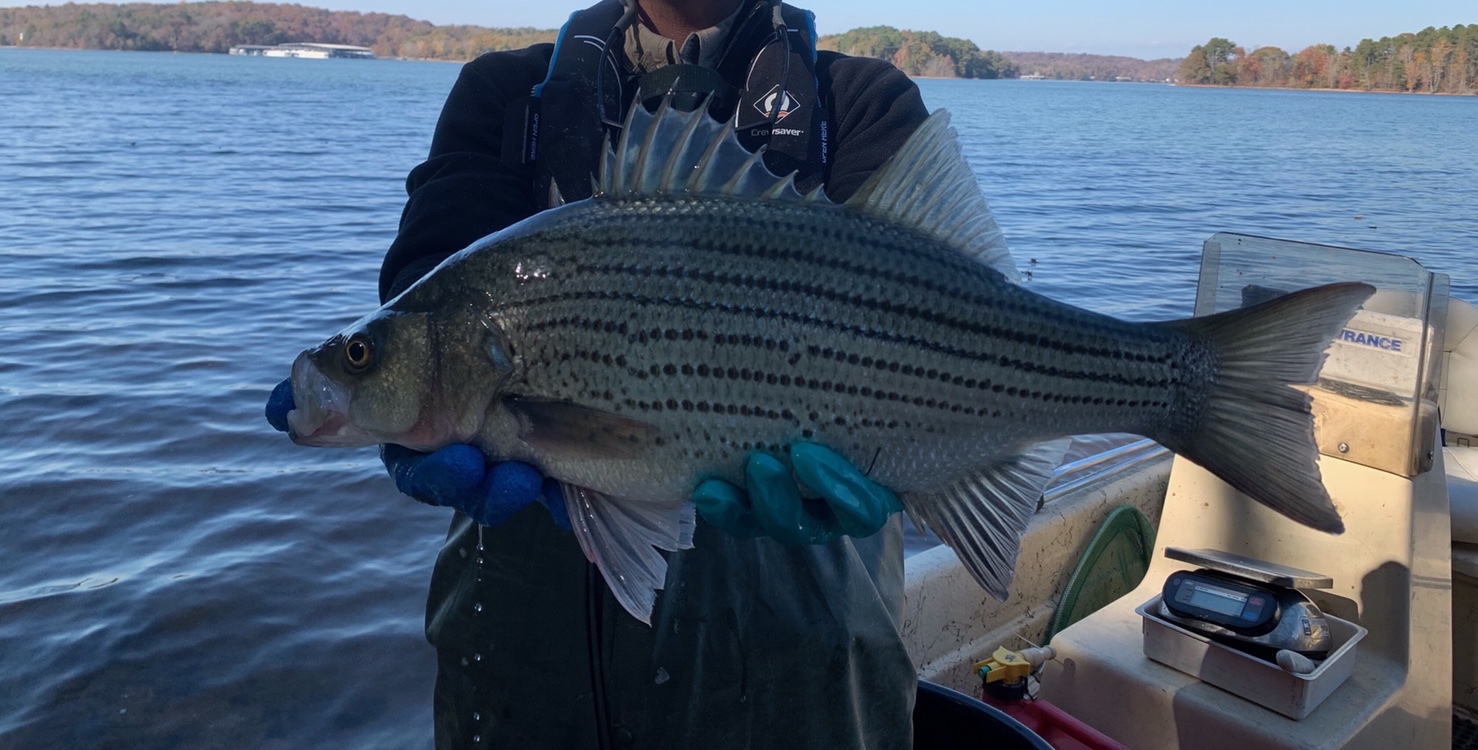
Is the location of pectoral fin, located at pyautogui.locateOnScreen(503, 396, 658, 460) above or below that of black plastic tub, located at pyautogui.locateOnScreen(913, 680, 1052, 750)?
above

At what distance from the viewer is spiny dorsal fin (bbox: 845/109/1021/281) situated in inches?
88.0

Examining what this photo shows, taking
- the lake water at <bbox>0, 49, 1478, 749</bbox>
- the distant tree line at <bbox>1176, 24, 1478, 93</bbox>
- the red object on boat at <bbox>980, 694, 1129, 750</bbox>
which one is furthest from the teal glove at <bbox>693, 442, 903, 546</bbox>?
the distant tree line at <bbox>1176, 24, 1478, 93</bbox>

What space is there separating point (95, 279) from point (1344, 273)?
14969mm

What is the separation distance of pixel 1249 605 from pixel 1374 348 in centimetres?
105

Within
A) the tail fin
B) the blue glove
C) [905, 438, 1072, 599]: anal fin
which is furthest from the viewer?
[905, 438, 1072, 599]: anal fin

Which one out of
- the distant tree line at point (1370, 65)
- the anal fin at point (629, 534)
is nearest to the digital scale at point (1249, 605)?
the anal fin at point (629, 534)

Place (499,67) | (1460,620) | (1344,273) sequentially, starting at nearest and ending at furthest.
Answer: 1. (499,67)
2. (1344,273)
3. (1460,620)

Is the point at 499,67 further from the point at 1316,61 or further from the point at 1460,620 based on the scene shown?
the point at 1316,61

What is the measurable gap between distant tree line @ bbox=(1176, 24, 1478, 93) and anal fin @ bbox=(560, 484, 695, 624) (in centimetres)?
10917

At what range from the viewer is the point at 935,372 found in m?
2.16

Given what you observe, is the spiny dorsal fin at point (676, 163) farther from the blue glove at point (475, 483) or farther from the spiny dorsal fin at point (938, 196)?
the blue glove at point (475, 483)

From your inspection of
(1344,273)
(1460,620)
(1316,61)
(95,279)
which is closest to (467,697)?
(1344,273)

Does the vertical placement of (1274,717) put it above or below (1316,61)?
below

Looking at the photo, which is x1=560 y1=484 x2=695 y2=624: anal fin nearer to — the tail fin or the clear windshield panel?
the tail fin
